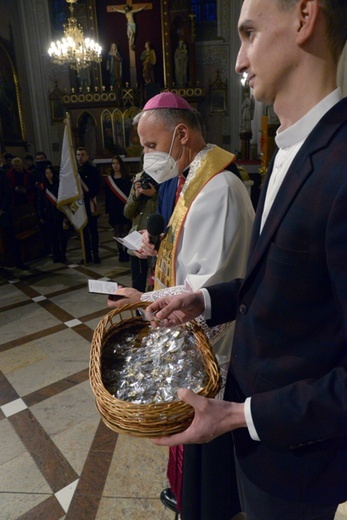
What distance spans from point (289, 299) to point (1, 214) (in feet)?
17.3

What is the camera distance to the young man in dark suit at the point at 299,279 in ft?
2.03

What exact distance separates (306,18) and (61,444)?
2.25 m

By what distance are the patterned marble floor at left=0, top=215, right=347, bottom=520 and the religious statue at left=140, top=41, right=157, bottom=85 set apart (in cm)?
1064

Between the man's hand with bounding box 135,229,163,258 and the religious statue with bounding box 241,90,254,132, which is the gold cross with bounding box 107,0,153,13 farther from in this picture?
the man's hand with bounding box 135,229,163,258

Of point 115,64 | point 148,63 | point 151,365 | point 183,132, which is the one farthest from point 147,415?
point 115,64

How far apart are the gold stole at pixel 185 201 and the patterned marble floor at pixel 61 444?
103cm

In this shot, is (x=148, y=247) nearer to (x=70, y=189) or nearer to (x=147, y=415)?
(x=147, y=415)

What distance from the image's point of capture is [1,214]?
17.1 ft

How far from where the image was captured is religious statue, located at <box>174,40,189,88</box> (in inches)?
472

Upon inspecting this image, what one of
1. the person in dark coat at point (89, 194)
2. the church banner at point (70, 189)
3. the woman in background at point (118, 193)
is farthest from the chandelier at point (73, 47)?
the woman in background at point (118, 193)

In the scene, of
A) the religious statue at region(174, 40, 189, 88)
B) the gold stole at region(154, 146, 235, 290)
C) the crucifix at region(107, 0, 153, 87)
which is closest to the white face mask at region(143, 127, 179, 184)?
the gold stole at region(154, 146, 235, 290)

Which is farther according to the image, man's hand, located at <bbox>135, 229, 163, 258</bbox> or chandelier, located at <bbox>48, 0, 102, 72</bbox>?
chandelier, located at <bbox>48, 0, 102, 72</bbox>

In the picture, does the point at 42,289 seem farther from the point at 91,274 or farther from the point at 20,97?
the point at 20,97

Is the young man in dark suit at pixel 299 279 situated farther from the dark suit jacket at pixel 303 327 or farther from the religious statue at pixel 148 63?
the religious statue at pixel 148 63
